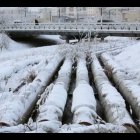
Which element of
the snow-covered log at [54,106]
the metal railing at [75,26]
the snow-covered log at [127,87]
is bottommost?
the snow-covered log at [127,87]

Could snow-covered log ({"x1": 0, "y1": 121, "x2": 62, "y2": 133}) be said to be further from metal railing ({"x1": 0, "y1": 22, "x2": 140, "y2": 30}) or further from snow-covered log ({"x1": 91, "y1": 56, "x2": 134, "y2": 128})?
metal railing ({"x1": 0, "y1": 22, "x2": 140, "y2": 30})

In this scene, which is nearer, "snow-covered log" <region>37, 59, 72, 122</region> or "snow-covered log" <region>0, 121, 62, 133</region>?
"snow-covered log" <region>0, 121, 62, 133</region>

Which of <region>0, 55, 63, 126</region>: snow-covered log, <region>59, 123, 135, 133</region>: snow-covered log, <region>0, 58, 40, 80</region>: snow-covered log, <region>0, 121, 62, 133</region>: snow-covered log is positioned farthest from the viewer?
<region>0, 58, 40, 80</region>: snow-covered log

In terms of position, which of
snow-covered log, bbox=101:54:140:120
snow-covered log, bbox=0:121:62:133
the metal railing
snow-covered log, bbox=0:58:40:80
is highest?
the metal railing

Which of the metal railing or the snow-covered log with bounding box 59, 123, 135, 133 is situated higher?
the metal railing

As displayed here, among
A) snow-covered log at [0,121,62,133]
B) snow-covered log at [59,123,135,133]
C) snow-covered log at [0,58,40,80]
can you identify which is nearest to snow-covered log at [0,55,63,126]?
snow-covered log at [0,121,62,133]

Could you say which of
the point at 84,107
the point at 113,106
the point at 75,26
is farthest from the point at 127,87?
the point at 75,26

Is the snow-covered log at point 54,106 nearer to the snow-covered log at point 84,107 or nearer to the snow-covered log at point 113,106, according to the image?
the snow-covered log at point 84,107

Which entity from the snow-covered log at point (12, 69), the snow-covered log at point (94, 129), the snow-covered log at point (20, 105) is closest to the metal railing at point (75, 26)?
the snow-covered log at point (12, 69)

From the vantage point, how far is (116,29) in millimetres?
33469

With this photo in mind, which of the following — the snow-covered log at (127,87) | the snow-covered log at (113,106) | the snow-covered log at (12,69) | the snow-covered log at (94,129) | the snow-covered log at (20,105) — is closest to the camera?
the snow-covered log at (94,129)

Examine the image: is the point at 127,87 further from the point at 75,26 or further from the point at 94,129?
the point at 75,26
